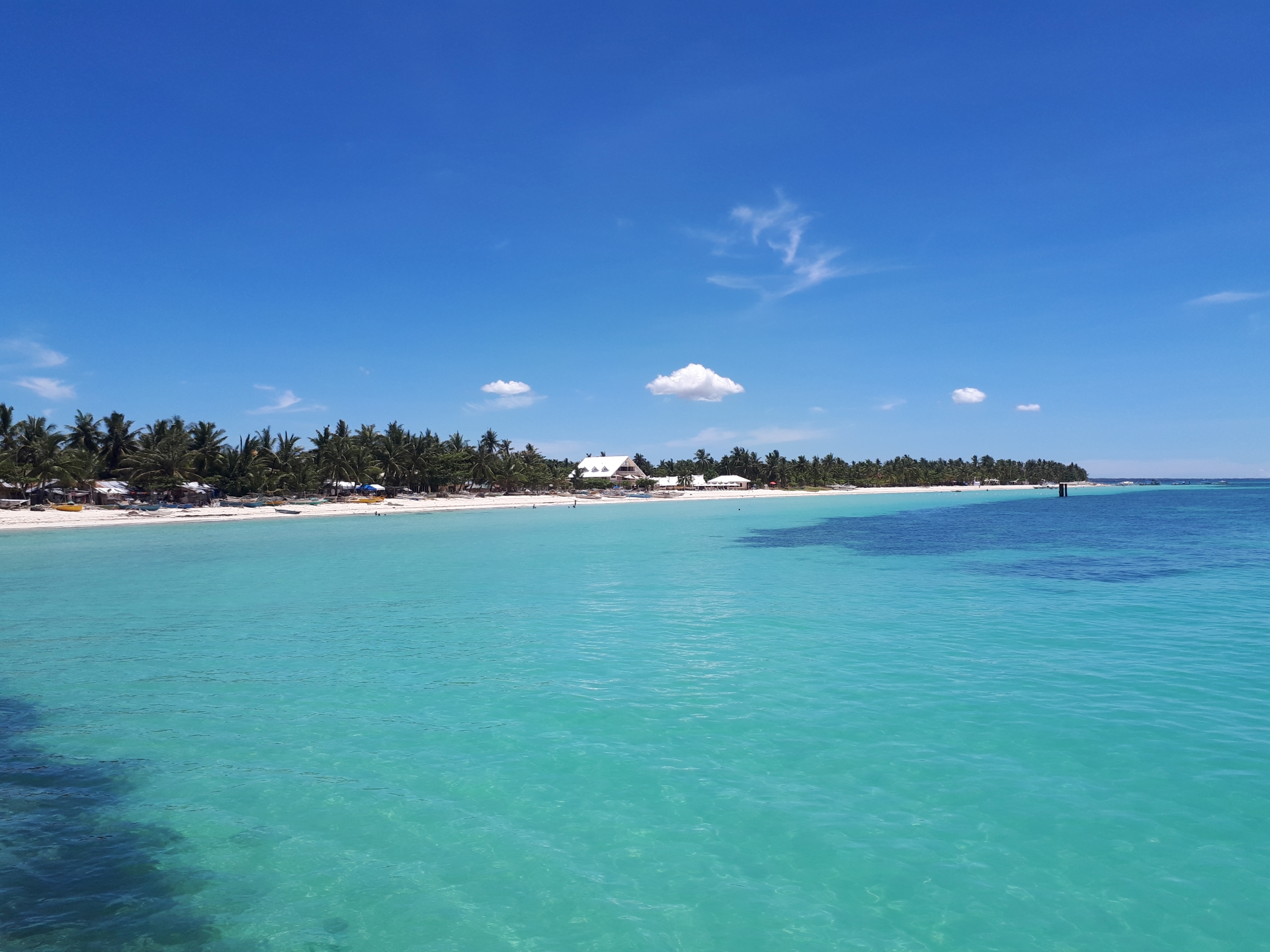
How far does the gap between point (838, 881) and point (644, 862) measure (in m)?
1.76

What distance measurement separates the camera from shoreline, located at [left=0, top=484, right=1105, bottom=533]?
54.6 metres

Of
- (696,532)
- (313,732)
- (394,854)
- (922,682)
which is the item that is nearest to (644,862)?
(394,854)

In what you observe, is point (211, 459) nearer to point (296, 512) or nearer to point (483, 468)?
point (296, 512)

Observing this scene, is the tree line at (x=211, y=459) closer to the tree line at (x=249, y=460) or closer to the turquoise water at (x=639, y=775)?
the tree line at (x=249, y=460)

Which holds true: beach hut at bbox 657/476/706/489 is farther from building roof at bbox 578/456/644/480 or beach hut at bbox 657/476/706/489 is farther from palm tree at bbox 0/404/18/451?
palm tree at bbox 0/404/18/451

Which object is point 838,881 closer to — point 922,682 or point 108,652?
point 922,682

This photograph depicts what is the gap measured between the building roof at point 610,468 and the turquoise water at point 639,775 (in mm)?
117275

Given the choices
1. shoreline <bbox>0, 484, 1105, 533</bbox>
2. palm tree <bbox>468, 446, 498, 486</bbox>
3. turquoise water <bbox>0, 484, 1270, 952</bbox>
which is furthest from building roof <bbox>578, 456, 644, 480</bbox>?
turquoise water <bbox>0, 484, 1270, 952</bbox>

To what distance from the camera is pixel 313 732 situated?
10281 millimetres

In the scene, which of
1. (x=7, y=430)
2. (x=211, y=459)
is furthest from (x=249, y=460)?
(x=7, y=430)

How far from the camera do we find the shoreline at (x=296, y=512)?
179 feet

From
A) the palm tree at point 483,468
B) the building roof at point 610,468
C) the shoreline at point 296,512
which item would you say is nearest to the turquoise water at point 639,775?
the shoreline at point 296,512

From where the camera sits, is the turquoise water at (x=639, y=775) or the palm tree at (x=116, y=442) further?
the palm tree at (x=116, y=442)

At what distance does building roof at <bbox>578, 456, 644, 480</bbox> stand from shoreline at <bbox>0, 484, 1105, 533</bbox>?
1627cm
